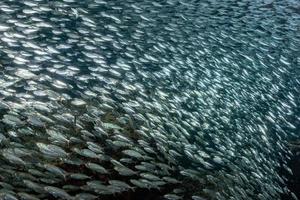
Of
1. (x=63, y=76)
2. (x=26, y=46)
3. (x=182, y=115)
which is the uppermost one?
(x=26, y=46)

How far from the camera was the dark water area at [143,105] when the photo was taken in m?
8.63

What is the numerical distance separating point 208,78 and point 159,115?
4.64 m

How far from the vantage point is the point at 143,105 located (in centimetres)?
1181

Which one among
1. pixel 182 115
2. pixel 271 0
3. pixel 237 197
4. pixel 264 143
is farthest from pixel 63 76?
pixel 271 0

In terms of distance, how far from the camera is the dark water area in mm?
8633

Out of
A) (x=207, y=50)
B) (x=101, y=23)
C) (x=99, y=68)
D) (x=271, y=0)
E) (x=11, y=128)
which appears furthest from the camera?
(x=271, y=0)

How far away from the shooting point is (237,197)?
10477 mm

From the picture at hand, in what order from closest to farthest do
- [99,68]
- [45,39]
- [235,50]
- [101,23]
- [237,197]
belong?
[237,197] → [99,68] → [45,39] → [101,23] → [235,50]

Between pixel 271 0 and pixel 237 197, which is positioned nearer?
pixel 237 197

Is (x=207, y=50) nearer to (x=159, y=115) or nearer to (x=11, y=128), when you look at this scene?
(x=159, y=115)

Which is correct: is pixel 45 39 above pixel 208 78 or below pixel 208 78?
above

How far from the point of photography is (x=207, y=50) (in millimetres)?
18375

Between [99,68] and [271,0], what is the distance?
26.5 m

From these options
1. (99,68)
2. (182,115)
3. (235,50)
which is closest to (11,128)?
(99,68)
